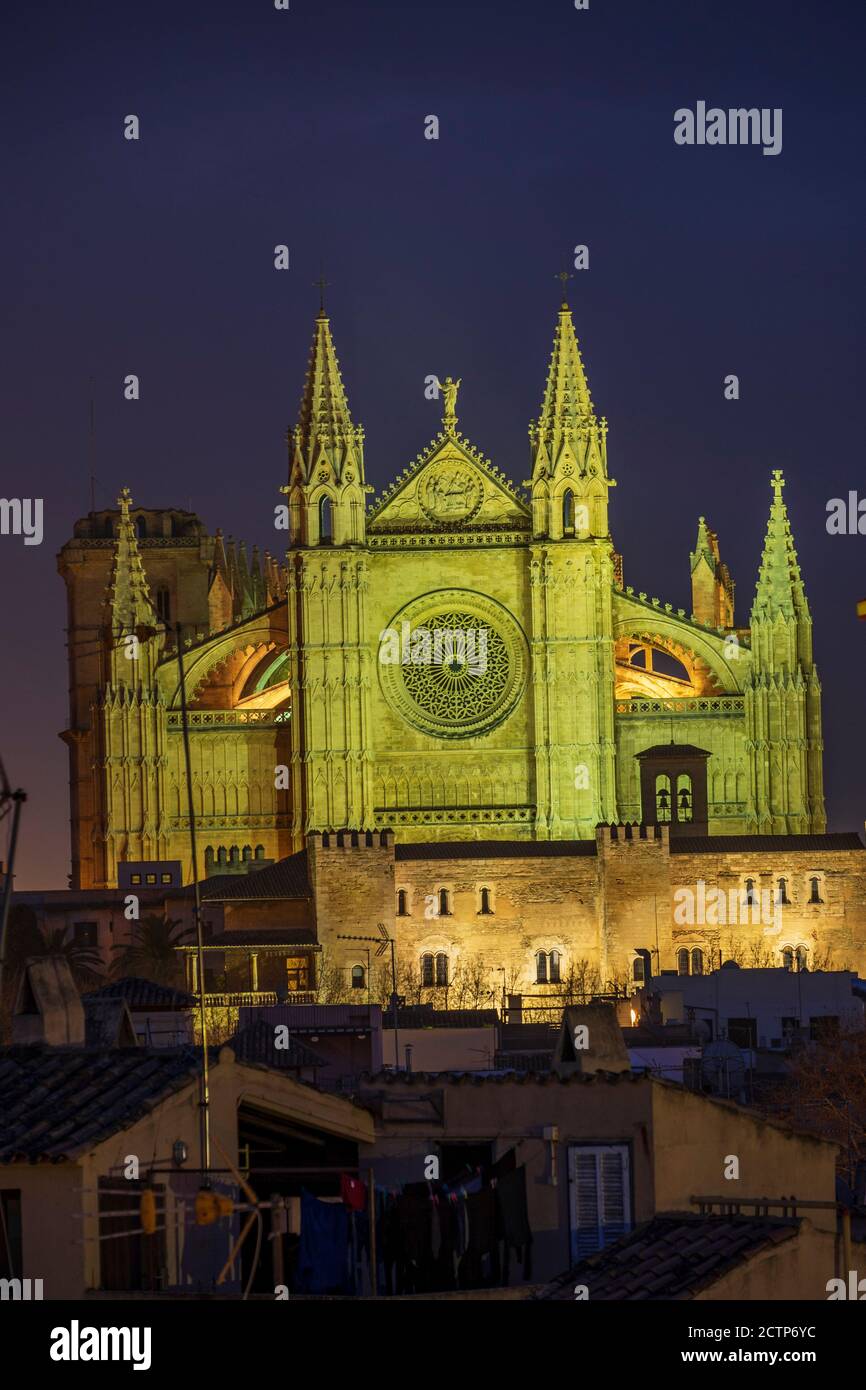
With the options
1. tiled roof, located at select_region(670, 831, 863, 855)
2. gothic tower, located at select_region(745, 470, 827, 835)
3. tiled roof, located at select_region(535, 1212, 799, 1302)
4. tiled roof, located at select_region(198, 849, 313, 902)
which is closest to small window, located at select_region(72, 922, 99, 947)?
tiled roof, located at select_region(198, 849, 313, 902)

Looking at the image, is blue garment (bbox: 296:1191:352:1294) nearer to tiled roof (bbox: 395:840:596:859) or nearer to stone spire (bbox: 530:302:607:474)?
tiled roof (bbox: 395:840:596:859)

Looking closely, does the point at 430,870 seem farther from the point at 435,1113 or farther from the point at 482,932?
the point at 435,1113

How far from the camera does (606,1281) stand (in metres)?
21.7

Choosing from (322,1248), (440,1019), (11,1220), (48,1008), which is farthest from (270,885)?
(11,1220)

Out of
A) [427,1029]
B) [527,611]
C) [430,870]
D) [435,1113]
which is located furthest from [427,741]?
[435,1113]

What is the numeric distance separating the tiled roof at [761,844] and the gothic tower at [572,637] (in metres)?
6.63

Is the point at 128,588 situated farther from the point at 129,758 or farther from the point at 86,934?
the point at 86,934

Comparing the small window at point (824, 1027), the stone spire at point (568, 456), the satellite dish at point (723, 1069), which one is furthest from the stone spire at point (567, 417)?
the satellite dish at point (723, 1069)

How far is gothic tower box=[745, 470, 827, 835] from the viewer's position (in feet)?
335

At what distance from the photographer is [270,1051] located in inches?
1758

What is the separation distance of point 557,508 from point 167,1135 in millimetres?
82049

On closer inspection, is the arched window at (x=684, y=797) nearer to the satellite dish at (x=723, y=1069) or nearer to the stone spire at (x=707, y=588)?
the stone spire at (x=707, y=588)

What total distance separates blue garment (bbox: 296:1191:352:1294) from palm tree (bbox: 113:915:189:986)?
64.8m
